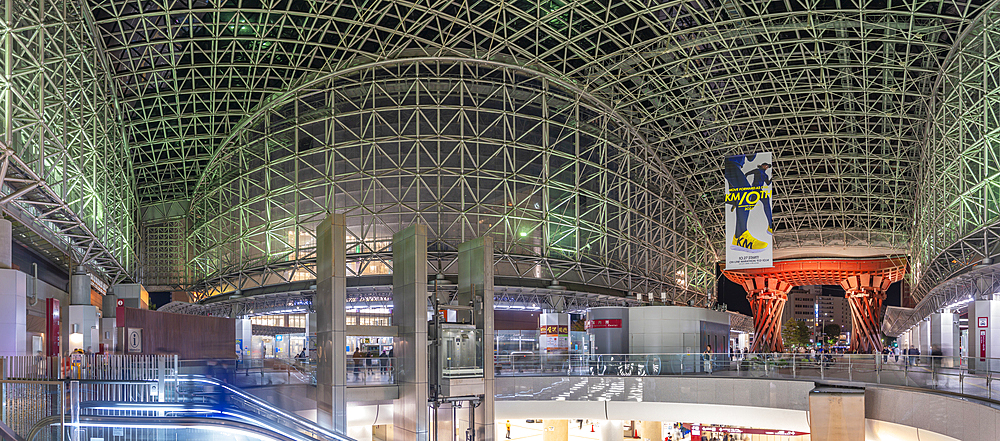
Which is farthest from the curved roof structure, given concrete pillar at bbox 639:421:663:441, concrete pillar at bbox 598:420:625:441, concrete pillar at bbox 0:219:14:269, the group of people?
the group of people

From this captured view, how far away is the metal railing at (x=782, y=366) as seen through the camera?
75.9 ft

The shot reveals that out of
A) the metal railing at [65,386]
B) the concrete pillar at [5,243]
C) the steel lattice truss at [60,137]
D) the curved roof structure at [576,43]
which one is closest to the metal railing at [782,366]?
the curved roof structure at [576,43]

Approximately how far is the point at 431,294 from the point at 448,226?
4.63 m

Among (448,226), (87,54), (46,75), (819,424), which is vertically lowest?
(819,424)

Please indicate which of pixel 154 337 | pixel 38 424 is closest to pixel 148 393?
pixel 38 424

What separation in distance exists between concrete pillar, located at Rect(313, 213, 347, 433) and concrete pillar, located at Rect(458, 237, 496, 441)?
→ 465 centimetres

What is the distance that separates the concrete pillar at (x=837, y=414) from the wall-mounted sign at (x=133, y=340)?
28952mm

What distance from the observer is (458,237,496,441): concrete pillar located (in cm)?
2702

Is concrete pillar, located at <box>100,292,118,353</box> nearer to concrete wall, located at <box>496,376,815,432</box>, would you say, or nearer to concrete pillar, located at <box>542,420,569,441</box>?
concrete wall, located at <box>496,376,815,432</box>

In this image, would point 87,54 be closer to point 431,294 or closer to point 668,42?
point 431,294

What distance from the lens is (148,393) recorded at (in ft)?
50.1

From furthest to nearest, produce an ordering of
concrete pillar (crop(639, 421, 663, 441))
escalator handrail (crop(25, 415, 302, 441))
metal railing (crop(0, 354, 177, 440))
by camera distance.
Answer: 1. concrete pillar (crop(639, 421, 663, 441))
2. metal railing (crop(0, 354, 177, 440))
3. escalator handrail (crop(25, 415, 302, 441))

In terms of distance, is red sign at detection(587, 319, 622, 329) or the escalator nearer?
the escalator

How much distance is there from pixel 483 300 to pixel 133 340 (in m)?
18.9
